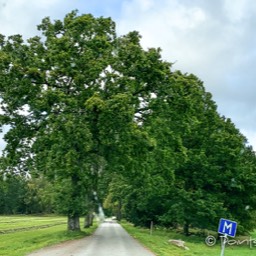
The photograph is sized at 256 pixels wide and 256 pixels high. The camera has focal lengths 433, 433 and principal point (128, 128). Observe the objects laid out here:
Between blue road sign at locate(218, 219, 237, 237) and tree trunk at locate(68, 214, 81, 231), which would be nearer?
blue road sign at locate(218, 219, 237, 237)

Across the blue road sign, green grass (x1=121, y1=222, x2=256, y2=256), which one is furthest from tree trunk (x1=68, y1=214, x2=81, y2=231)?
the blue road sign

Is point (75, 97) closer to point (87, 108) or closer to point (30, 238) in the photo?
point (87, 108)

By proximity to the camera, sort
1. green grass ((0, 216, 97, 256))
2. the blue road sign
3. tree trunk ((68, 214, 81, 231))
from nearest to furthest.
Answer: the blue road sign → green grass ((0, 216, 97, 256)) → tree trunk ((68, 214, 81, 231))

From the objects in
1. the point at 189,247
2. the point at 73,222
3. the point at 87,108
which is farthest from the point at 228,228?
the point at 73,222

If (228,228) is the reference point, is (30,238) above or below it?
below

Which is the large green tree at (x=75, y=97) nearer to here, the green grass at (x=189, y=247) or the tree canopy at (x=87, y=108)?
the tree canopy at (x=87, y=108)

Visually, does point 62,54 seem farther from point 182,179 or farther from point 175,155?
point 182,179

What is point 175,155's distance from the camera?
3203cm

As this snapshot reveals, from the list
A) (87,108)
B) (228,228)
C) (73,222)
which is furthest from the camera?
(73,222)

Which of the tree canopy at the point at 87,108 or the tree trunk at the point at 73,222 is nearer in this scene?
the tree canopy at the point at 87,108

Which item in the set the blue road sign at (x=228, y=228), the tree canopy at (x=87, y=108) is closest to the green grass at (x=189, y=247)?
the tree canopy at (x=87, y=108)

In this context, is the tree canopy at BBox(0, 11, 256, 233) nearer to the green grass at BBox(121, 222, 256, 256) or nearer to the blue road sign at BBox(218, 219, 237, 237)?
the green grass at BBox(121, 222, 256, 256)

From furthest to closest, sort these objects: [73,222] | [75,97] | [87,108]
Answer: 1. [73,222]
2. [75,97]
3. [87,108]

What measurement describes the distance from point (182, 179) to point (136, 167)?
12666mm
